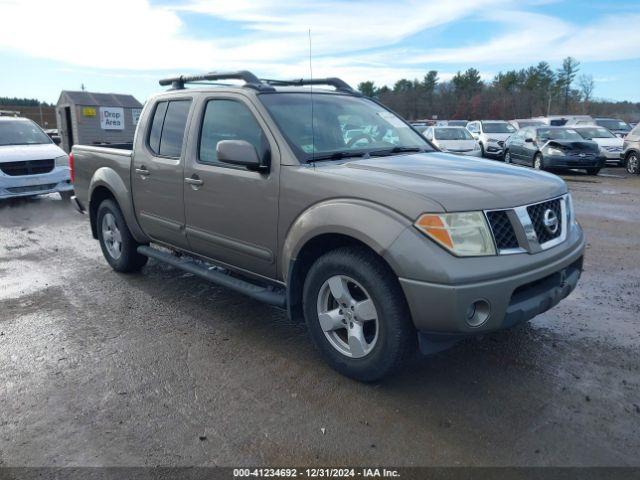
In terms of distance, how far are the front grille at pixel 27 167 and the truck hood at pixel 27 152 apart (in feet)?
0.26

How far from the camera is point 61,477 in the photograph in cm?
266

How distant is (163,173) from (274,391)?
235cm

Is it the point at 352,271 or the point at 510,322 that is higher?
the point at 352,271

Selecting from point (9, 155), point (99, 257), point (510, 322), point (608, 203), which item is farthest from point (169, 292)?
point (608, 203)

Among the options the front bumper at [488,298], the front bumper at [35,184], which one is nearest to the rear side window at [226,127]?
the front bumper at [488,298]

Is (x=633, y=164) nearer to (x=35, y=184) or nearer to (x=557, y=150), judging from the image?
(x=557, y=150)

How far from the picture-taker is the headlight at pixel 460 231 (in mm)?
3002

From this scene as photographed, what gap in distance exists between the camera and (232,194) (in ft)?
13.4

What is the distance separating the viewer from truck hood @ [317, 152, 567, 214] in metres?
3.11

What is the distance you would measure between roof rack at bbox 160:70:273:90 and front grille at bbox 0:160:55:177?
6.38 m

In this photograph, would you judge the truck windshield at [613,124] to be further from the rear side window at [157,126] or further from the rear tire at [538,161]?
the rear side window at [157,126]

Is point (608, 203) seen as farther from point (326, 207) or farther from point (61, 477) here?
point (61, 477)

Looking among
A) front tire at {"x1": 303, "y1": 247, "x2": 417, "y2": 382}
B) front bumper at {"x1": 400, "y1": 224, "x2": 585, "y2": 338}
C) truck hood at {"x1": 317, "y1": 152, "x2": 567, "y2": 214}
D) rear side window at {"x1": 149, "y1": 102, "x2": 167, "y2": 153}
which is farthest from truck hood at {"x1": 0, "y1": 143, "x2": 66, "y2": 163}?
front bumper at {"x1": 400, "y1": 224, "x2": 585, "y2": 338}

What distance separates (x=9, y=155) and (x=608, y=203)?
1164 cm
